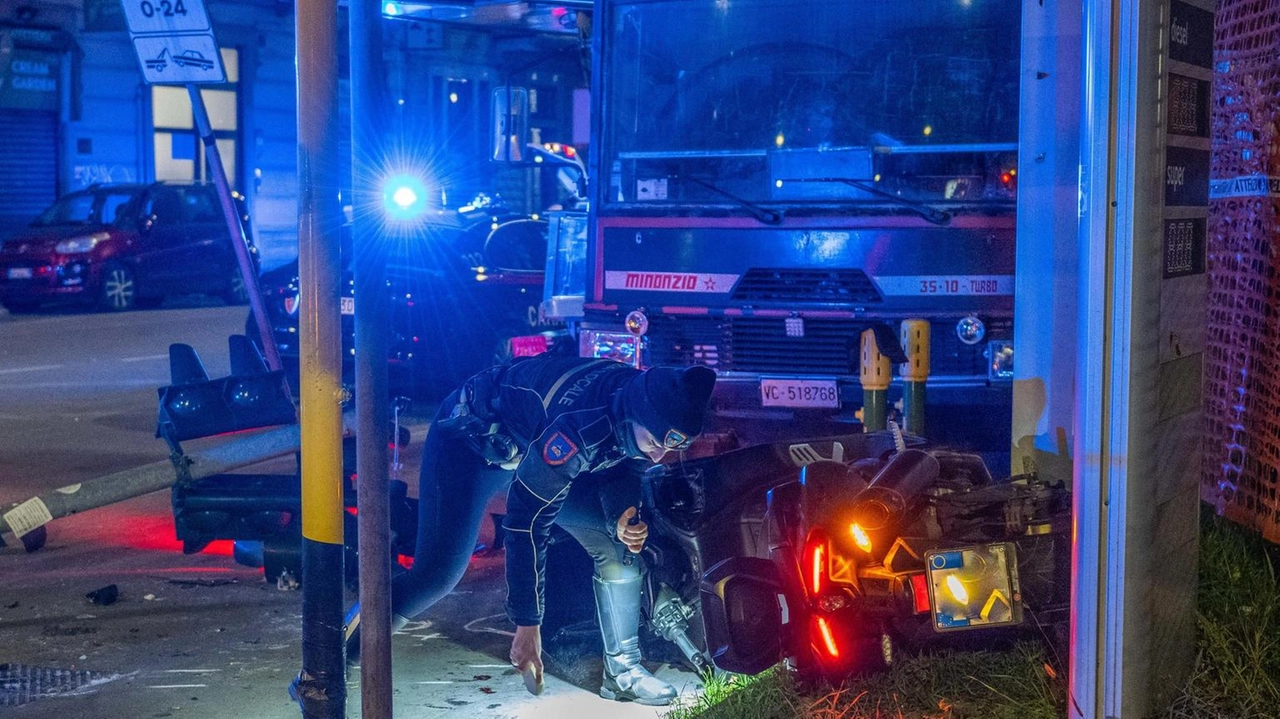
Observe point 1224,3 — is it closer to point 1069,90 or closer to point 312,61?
point 1069,90

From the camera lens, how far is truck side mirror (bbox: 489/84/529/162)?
27.3 feet

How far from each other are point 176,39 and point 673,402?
3868mm

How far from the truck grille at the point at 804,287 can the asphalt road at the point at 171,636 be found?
78.3 inches

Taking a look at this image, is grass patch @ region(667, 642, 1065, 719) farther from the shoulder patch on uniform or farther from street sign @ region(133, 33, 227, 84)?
street sign @ region(133, 33, 227, 84)

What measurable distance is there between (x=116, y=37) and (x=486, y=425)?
24.0 metres

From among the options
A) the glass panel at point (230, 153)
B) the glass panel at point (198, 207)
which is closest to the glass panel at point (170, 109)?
the glass panel at point (230, 153)

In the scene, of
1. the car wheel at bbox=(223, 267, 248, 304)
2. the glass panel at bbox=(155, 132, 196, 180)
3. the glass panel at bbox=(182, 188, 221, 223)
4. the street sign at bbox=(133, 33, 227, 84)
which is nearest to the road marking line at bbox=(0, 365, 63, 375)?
the glass panel at bbox=(182, 188, 221, 223)

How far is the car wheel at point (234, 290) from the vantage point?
2258 centimetres

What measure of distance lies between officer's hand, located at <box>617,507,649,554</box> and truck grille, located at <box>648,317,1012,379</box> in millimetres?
2328

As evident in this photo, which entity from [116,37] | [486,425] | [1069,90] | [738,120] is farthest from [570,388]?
[116,37]

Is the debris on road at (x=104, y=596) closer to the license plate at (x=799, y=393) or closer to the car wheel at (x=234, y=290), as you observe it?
the license plate at (x=799, y=393)

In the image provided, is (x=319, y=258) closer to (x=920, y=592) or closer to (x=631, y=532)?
(x=631, y=532)

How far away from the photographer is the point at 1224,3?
19.4 feet

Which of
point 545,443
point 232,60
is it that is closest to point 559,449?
point 545,443
